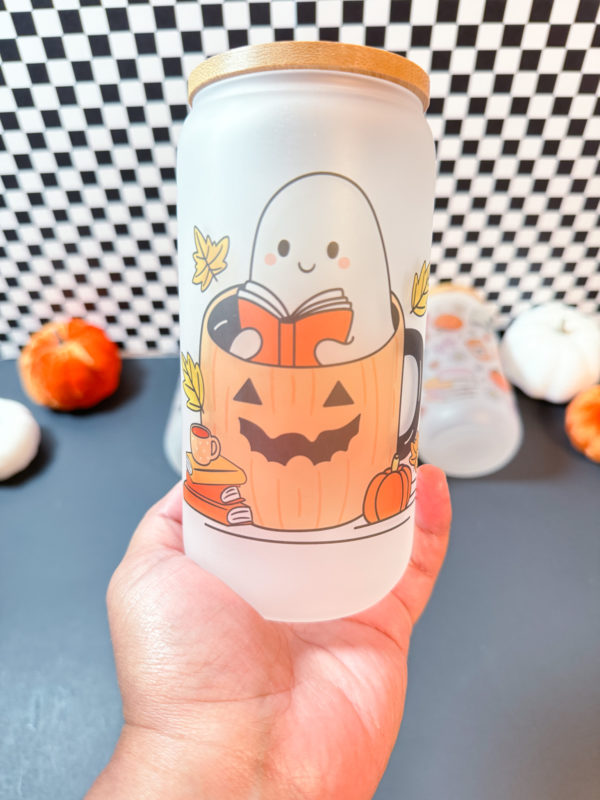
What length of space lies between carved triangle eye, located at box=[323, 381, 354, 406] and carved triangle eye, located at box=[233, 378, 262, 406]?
6cm

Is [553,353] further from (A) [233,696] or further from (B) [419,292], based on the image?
(A) [233,696]

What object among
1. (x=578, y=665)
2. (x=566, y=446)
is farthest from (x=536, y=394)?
(x=578, y=665)

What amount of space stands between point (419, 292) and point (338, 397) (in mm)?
142

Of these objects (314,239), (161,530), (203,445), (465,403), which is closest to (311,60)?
(314,239)

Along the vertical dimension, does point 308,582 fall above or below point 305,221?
below

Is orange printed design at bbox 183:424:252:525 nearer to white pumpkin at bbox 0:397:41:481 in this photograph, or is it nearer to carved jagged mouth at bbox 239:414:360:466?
carved jagged mouth at bbox 239:414:360:466

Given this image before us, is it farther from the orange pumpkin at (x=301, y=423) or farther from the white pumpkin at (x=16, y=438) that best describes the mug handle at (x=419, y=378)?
the white pumpkin at (x=16, y=438)

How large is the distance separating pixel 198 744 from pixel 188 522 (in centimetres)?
23

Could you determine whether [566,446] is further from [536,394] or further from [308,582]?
[308,582]

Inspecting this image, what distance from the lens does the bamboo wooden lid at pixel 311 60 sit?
0.48 metres

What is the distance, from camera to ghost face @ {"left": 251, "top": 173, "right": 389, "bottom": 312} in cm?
49

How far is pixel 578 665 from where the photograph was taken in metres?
0.90

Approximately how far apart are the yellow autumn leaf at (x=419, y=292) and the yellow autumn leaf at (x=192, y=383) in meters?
0.23

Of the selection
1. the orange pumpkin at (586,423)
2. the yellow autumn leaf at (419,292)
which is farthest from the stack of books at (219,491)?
the orange pumpkin at (586,423)
